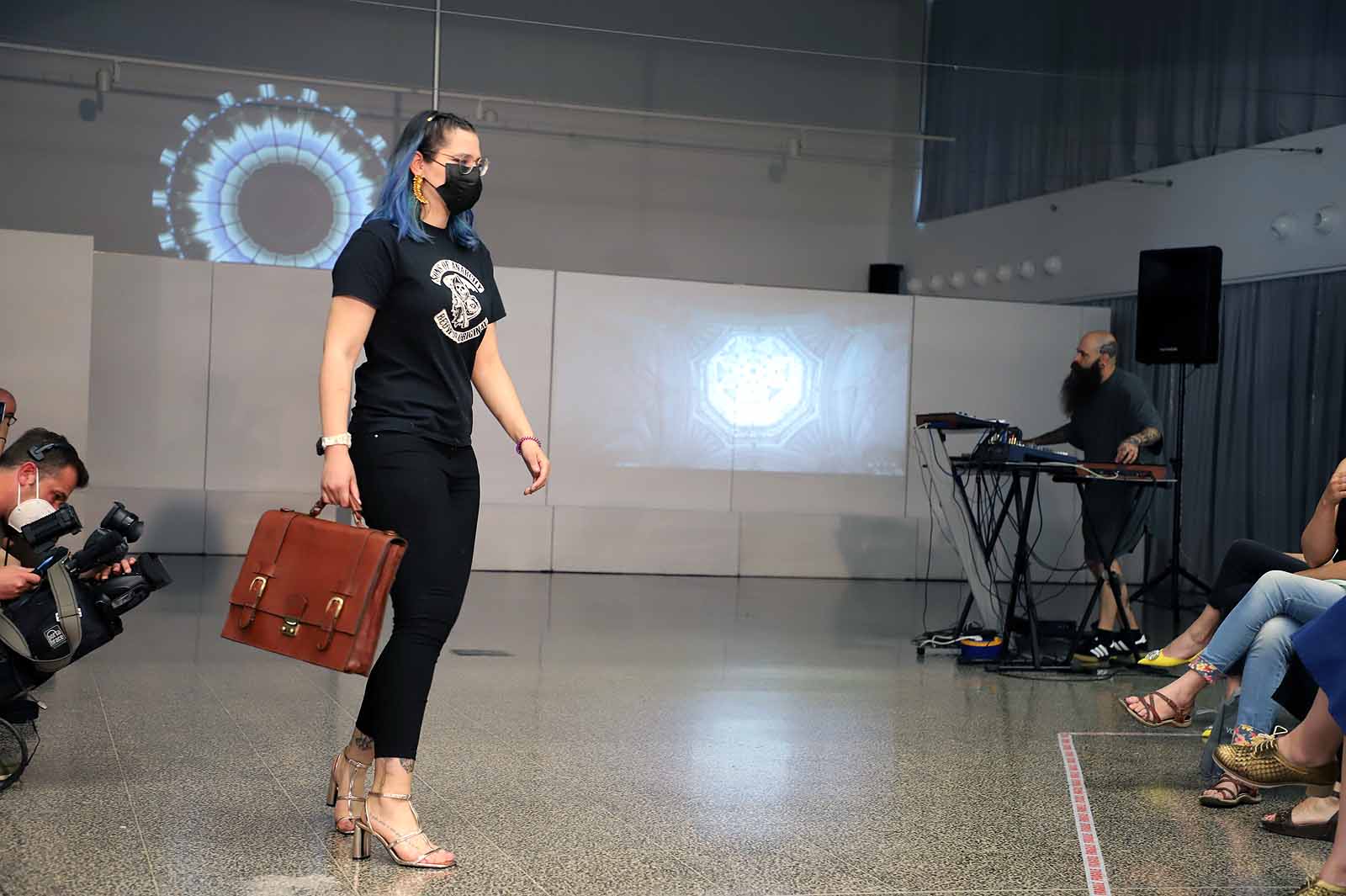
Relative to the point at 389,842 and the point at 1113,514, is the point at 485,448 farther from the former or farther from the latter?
the point at 389,842

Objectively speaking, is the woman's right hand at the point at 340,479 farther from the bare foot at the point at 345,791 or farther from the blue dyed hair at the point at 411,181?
the bare foot at the point at 345,791

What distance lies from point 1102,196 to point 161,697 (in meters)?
7.22

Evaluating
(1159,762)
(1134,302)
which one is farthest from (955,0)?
(1159,762)

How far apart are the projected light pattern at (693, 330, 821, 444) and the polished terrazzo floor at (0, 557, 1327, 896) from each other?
3493 mm

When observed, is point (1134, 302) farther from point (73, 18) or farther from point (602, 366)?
point (73, 18)

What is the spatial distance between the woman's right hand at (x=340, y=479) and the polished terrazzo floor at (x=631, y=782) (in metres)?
0.60

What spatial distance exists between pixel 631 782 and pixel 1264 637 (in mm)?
1406

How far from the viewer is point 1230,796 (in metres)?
3.07

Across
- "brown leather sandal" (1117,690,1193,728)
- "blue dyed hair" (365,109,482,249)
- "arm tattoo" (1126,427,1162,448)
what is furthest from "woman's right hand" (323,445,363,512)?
"arm tattoo" (1126,427,1162,448)

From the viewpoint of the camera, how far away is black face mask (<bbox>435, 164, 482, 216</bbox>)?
238 centimetres

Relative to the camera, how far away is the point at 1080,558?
9.11 m

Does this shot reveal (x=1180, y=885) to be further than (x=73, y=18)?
No

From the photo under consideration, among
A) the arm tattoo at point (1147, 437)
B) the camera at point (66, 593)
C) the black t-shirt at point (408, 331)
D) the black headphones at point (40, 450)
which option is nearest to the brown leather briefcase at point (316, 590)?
the black t-shirt at point (408, 331)

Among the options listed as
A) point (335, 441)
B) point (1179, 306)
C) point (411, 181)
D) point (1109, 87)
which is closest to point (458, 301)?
point (411, 181)
